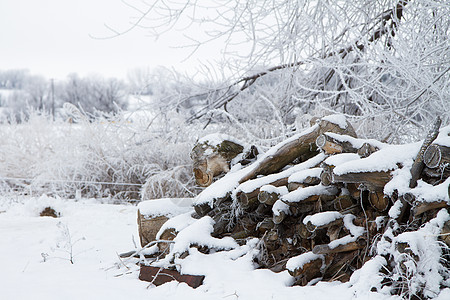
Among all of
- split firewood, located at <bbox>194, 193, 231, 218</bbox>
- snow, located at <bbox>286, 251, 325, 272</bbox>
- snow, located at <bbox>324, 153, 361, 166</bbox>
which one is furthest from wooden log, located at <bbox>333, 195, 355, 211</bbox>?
split firewood, located at <bbox>194, 193, 231, 218</bbox>

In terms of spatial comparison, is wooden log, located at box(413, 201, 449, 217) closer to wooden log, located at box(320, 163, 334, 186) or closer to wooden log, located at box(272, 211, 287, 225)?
wooden log, located at box(320, 163, 334, 186)

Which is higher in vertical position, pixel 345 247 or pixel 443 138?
pixel 443 138

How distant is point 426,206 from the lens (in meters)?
2.58

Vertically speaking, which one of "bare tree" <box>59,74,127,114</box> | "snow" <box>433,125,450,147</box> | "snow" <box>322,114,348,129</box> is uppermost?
"snow" <box>433,125,450,147</box>

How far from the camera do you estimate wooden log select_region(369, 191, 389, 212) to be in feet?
9.55

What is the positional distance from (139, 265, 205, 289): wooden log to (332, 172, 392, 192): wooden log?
1189 mm

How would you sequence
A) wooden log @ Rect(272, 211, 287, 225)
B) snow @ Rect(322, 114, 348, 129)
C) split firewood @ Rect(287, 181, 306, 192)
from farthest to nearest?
snow @ Rect(322, 114, 348, 129), split firewood @ Rect(287, 181, 306, 192), wooden log @ Rect(272, 211, 287, 225)

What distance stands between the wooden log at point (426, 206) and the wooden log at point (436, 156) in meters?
0.22

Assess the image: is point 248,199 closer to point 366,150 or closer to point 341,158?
point 341,158

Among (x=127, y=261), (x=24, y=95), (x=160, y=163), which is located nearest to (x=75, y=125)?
(x=160, y=163)

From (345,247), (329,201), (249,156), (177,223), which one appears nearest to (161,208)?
(177,223)

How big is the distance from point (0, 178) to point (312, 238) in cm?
684

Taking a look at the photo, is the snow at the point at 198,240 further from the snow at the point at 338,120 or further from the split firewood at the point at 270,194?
the snow at the point at 338,120

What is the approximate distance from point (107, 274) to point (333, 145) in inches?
77.0
